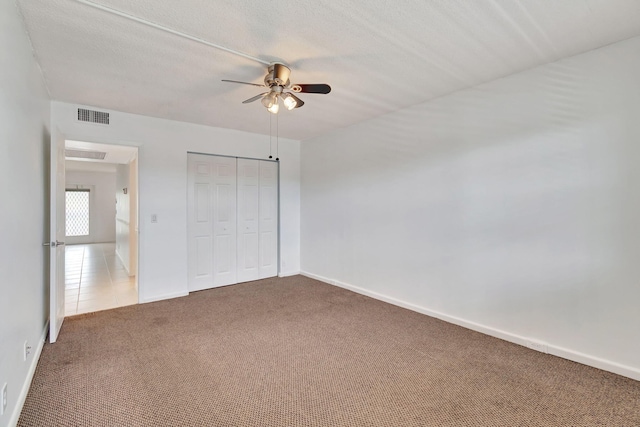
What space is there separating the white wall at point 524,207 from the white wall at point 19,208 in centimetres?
346

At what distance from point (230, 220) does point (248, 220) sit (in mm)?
307

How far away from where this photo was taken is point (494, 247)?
2.90 meters

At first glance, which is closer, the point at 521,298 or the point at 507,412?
the point at 507,412

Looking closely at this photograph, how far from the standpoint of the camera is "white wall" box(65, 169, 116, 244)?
32.0ft

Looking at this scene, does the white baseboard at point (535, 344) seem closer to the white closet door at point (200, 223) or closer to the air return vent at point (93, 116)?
the white closet door at point (200, 223)

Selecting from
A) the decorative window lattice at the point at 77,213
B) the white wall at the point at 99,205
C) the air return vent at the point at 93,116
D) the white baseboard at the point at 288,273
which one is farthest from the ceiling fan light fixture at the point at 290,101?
the decorative window lattice at the point at 77,213

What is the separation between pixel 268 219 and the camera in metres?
5.16

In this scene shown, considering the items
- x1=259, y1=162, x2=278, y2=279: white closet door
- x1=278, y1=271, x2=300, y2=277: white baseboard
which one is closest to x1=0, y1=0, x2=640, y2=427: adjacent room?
x1=259, y1=162, x2=278, y2=279: white closet door

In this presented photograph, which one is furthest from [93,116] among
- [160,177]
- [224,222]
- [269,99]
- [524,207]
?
[524,207]

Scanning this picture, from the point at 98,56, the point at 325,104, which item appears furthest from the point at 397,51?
the point at 98,56

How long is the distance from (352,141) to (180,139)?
2470mm

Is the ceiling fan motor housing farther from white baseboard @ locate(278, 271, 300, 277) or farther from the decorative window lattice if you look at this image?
the decorative window lattice

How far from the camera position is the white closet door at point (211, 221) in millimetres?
4406

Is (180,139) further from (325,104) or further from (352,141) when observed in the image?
(352,141)
